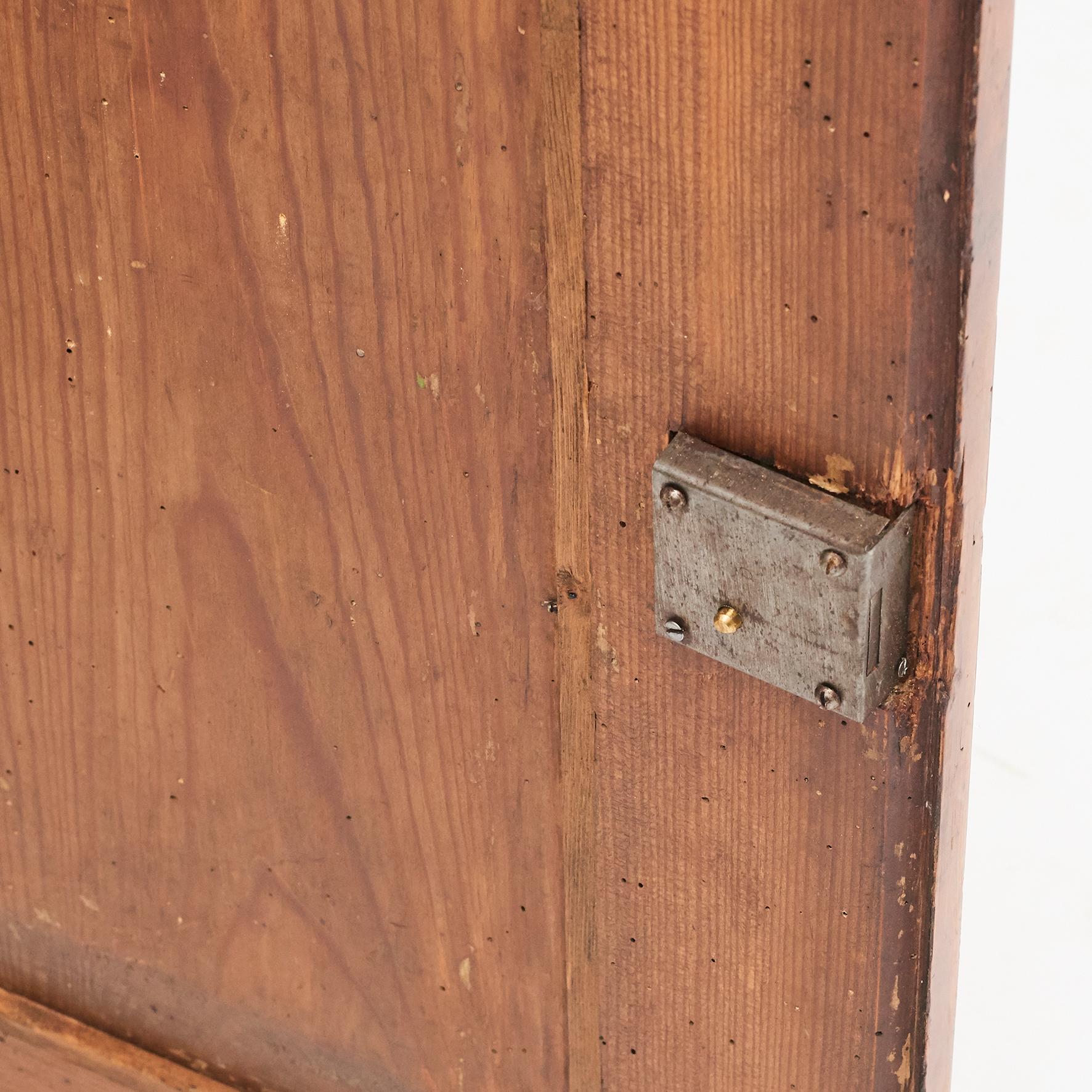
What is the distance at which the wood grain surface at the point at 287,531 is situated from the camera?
58 centimetres

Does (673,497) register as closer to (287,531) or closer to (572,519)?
(572,519)

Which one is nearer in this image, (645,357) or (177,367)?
(645,357)

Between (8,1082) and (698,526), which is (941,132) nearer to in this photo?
(698,526)

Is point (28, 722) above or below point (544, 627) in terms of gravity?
below

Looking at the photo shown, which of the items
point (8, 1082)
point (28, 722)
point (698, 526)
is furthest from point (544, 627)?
point (8, 1082)

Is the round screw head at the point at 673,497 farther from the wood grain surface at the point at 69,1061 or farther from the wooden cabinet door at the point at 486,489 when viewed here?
the wood grain surface at the point at 69,1061

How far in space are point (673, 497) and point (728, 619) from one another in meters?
0.05

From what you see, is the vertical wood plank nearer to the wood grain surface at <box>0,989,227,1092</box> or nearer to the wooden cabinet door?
the wooden cabinet door

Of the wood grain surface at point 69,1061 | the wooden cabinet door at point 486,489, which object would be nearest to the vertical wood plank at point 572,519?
the wooden cabinet door at point 486,489

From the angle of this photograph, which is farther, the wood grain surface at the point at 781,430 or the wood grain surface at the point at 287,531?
the wood grain surface at the point at 287,531

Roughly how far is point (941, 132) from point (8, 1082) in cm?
86

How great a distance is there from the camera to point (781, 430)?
55cm

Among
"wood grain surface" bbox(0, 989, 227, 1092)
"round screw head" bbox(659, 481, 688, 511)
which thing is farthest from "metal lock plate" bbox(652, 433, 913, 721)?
"wood grain surface" bbox(0, 989, 227, 1092)

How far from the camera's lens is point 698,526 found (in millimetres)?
562
